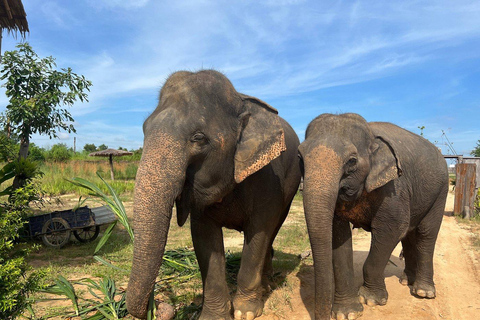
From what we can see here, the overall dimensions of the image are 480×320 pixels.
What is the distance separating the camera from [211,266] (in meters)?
3.26

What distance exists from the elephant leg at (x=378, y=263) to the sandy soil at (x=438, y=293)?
110mm

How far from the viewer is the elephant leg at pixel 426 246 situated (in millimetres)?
4199

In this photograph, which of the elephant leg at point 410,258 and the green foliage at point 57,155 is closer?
the elephant leg at point 410,258

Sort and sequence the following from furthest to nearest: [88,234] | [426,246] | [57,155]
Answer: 1. [57,155]
2. [88,234]
3. [426,246]

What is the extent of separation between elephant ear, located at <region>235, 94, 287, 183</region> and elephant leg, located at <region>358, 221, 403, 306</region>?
156cm

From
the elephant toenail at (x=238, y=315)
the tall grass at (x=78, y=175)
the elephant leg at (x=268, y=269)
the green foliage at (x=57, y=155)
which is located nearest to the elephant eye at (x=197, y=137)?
the elephant toenail at (x=238, y=315)

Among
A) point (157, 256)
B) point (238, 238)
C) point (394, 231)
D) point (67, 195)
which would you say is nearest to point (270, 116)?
point (157, 256)

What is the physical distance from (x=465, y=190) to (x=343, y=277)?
9.17 meters

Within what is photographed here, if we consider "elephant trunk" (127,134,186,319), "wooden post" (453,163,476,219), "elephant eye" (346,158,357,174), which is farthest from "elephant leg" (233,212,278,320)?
"wooden post" (453,163,476,219)

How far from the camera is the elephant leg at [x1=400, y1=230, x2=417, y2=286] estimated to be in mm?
4395

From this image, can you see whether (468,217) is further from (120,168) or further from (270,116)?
(120,168)

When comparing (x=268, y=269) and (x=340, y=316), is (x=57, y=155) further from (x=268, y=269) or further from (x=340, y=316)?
(x=340, y=316)

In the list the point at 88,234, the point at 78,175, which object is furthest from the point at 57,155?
the point at 88,234

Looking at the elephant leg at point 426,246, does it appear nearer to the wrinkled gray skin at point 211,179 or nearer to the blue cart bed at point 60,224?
the wrinkled gray skin at point 211,179
